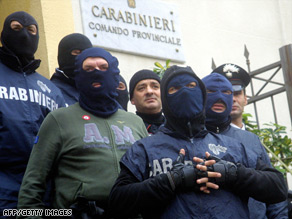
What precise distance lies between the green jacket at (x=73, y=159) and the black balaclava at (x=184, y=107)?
419 millimetres

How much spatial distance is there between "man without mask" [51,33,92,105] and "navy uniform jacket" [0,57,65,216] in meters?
0.48

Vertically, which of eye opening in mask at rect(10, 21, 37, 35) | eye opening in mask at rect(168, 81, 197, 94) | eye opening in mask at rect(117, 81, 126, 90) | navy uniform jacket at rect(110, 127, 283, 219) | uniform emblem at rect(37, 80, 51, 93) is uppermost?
eye opening in mask at rect(10, 21, 37, 35)

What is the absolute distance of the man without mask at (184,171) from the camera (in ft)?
11.6

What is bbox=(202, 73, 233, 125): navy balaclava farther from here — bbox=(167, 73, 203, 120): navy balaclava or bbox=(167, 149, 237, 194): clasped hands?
bbox=(167, 149, 237, 194): clasped hands

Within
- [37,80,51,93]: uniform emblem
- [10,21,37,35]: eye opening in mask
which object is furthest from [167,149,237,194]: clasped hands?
[10,21,37,35]: eye opening in mask

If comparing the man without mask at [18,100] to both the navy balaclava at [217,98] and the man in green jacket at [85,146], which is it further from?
the navy balaclava at [217,98]

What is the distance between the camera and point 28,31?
15.8 feet

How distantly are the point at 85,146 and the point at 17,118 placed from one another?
59 cm

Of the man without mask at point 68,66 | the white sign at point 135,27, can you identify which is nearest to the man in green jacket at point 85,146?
the man without mask at point 68,66

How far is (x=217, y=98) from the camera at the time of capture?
489 centimetres

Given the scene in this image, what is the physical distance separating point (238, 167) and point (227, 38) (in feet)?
18.4

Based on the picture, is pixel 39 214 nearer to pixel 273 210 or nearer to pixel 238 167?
pixel 238 167

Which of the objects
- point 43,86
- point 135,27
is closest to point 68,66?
point 43,86

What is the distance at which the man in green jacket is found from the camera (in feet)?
12.8
